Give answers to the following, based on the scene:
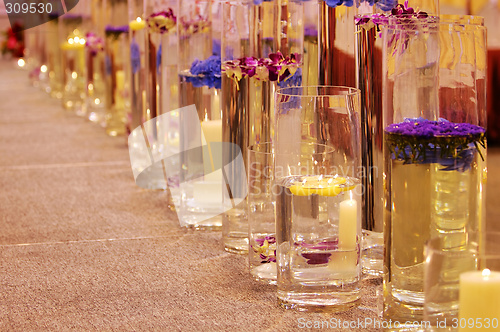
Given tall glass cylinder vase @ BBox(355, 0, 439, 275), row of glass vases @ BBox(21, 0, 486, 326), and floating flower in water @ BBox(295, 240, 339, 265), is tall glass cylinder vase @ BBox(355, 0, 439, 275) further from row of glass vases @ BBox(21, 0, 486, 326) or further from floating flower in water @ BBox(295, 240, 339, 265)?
floating flower in water @ BBox(295, 240, 339, 265)

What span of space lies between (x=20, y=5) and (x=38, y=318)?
267 cm

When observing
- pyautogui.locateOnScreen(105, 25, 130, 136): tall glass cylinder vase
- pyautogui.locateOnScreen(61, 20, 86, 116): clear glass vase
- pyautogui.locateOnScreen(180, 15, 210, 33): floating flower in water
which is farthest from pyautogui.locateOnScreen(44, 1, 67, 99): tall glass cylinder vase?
pyautogui.locateOnScreen(180, 15, 210, 33): floating flower in water

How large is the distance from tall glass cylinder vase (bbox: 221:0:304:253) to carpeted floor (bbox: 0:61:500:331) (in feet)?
0.24

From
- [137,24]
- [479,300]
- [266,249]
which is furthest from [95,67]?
[479,300]

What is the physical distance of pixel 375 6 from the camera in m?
0.91

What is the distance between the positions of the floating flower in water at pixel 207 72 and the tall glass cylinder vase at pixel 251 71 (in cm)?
11

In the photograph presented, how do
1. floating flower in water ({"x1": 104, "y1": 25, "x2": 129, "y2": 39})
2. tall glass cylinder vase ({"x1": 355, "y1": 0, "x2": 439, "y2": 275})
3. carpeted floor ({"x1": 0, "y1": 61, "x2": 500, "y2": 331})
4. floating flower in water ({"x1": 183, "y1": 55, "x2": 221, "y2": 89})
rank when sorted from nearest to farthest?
carpeted floor ({"x1": 0, "y1": 61, "x2": 500, "y2": 331})
tall glass cylinder vase ({"x1": 355, "y1": 0, "x2": 439, "y2": 275})
floating flower in water ({"x1": 183, "y1": 55, "x2": 221, "y2": 89})
floating flower in water ({"x1": 104, "y1": 25, "x2": 129, "y2": 39})

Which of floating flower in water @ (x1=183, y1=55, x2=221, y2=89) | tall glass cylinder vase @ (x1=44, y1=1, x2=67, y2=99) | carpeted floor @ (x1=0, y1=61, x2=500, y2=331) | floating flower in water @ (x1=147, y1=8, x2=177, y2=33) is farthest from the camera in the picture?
tall glass cylinder vase @ (x1=44, y1=1, x2=67, y2=99)

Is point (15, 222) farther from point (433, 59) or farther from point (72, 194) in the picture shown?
point (433, 59)

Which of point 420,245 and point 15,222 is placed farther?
point 15,222

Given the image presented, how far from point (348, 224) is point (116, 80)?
1580 mm

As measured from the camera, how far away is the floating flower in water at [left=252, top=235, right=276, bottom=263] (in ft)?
3.05

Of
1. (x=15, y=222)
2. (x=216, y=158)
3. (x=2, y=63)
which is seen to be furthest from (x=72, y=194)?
(x=2, y=63)

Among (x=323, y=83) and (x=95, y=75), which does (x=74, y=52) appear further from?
(x=323, y=83)
